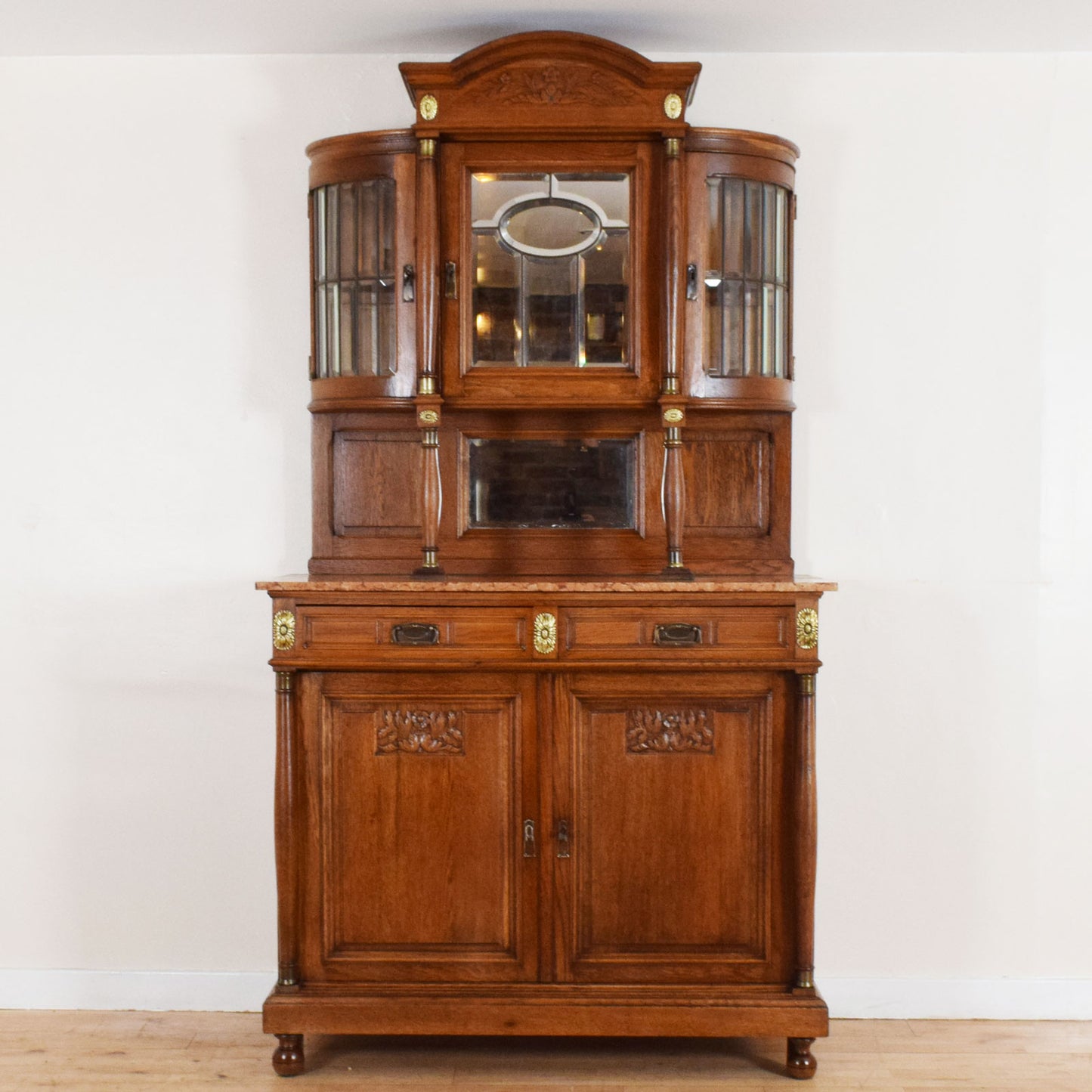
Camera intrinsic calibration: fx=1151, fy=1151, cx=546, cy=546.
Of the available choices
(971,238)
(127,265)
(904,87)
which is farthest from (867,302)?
(127,265)

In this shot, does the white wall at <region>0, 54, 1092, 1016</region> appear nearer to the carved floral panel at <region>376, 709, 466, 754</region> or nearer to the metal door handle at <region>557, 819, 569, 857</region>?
the carved floral panel at <region>376, 709, 466, 754</region>

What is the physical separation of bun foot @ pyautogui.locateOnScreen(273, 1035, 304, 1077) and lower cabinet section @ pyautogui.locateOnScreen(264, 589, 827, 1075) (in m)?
0.08

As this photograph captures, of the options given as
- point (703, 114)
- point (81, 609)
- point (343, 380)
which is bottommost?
point (81, 609)

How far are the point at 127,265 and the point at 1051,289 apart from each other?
260 centimetres

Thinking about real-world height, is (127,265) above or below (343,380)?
above

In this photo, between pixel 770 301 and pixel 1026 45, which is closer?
pixel 770 301

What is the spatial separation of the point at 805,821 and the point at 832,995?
80cm

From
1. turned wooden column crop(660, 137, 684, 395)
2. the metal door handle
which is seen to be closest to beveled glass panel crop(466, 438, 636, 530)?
turned wooden column crop(660, 137, 684, 395)

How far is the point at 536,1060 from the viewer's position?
291cm

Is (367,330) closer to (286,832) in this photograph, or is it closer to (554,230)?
(554,230)

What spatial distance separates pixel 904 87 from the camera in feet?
10.5

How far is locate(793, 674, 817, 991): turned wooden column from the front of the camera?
274 centimetres

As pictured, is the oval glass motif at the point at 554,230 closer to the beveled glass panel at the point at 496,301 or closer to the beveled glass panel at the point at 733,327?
the beveled glass panel at the point at 496,301

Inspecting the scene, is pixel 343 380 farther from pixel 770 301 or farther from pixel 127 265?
pixel 770 301
